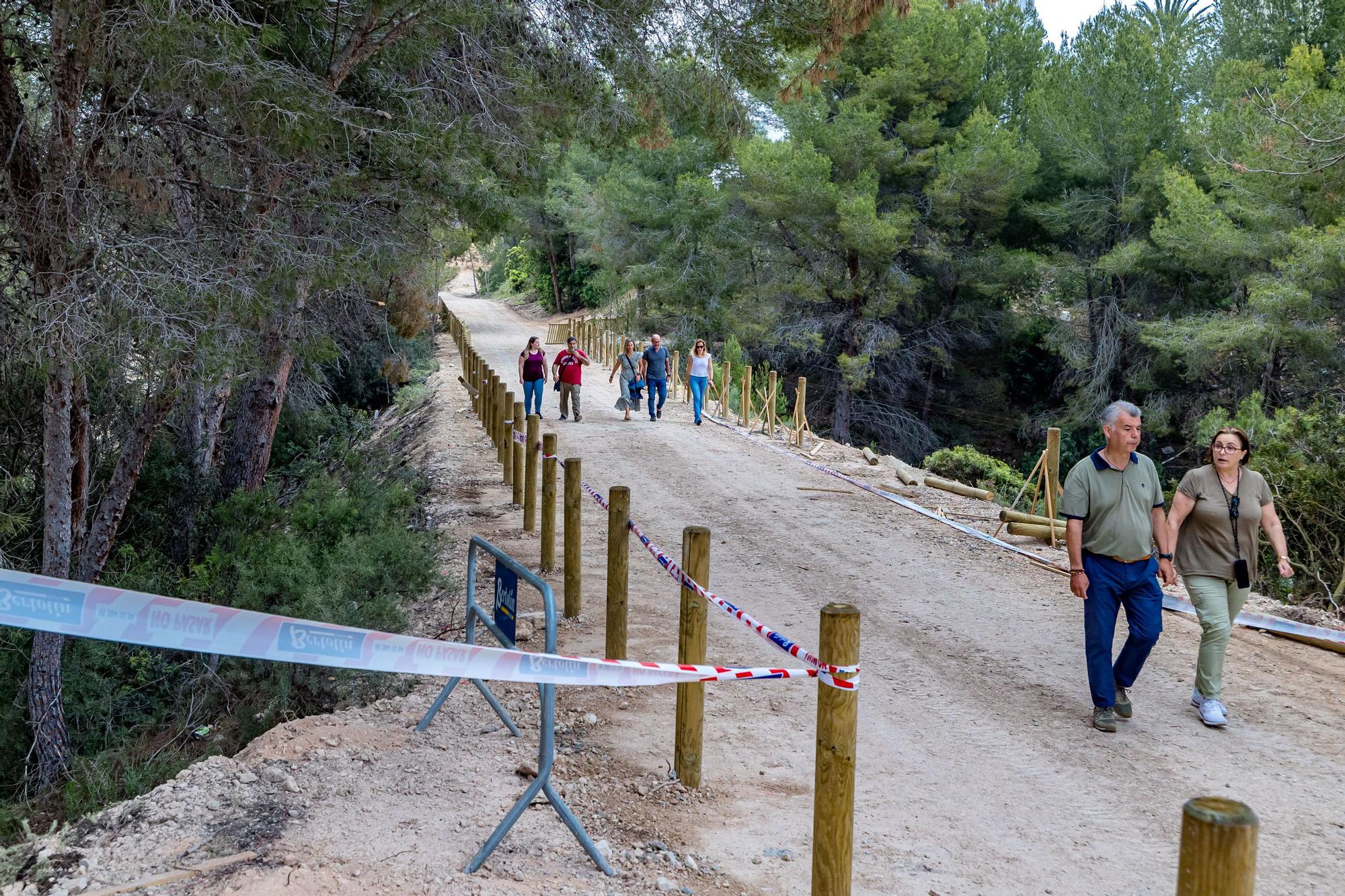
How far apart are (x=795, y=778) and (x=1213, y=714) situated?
7.81 ft

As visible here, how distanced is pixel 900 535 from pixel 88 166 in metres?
7.70

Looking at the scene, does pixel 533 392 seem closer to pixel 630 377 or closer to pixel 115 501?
pixel 630 377

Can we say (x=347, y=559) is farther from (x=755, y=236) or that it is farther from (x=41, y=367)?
(x=755, y=236)

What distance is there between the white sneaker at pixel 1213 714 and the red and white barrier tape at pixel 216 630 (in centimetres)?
403

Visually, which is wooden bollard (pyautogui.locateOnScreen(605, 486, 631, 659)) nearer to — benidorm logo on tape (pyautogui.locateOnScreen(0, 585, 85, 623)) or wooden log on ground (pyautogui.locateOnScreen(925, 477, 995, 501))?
benidorm logo on tape (pyautogui.locateOnScreen(0, 585, 85, 623))

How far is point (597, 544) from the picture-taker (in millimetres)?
10367

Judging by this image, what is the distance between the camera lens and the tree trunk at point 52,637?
786cm

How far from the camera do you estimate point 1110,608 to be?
18.8 feet

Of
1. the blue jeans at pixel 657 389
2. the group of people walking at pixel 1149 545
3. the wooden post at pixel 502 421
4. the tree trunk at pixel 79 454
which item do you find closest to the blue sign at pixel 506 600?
the group of people walking at pixel 1149 545

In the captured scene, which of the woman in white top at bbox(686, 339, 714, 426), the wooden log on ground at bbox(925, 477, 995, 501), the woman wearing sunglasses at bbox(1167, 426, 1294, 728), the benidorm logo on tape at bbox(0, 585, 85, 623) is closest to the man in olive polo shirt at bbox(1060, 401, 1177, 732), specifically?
the woman wearing sunglasses at bbox(1167, 426, 1294, 728)

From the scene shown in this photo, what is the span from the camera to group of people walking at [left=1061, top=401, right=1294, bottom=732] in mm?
5664

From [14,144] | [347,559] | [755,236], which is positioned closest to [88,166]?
[14,144]

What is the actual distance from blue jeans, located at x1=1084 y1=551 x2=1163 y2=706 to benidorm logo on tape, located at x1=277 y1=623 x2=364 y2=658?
3.89m

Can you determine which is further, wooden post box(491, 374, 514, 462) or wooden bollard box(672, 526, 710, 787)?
wooden post box(491, 374, 514, 462)
